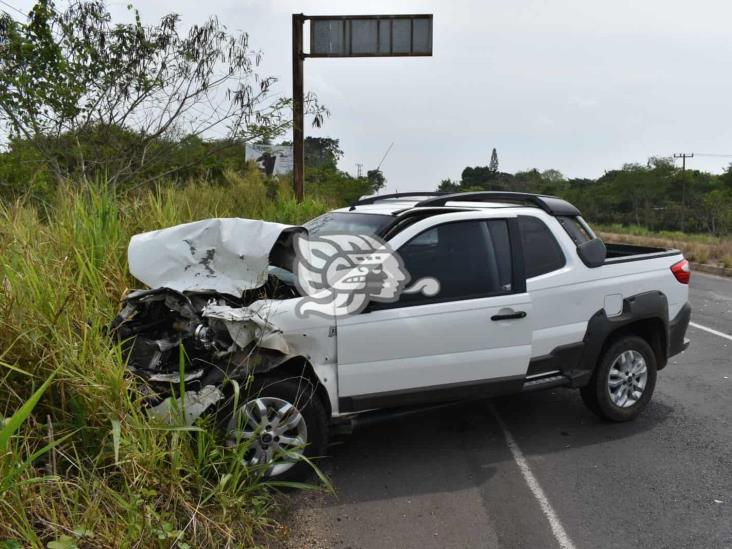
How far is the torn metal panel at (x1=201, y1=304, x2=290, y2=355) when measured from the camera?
11.6 ft

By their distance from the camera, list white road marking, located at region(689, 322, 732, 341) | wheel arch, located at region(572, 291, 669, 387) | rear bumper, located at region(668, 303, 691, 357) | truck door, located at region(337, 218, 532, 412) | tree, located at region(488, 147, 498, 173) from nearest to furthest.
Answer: truck door, located at region(337, 218, 532, 412) < wheel arch, located at region(572, 291, 669, 387) < rear bumper, located at region(668, 303, 691, 357) < white road marking, located at region(689, 322, 732, 341) < tree, located at region(488, 147, 498, 173)

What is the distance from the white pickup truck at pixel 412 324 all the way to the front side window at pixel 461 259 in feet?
0.03

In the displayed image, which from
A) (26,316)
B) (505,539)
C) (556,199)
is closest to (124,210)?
(26,316)

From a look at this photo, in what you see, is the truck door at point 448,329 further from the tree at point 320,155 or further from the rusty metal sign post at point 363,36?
the tree at point 320,155

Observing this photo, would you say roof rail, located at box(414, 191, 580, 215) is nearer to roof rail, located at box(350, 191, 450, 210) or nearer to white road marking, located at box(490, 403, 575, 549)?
roof rail, located at box(350, 191, 450, 210)

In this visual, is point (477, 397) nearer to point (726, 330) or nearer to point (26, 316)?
point (26, 316)

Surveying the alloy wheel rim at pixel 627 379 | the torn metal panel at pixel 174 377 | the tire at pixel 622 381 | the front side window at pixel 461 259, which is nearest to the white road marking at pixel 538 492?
the tire at pixel 622 381

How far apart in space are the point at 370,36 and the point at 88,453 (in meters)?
11.8

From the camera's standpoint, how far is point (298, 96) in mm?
12297

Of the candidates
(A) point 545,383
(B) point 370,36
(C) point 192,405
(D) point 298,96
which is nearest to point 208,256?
(C) point 192,405

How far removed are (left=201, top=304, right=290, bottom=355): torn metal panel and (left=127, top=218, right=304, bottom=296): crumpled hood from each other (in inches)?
14.5

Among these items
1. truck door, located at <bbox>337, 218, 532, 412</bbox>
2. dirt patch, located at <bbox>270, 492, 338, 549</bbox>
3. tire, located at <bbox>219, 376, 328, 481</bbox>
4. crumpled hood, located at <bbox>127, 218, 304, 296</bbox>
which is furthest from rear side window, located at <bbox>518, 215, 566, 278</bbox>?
dirt patch, located at <bbox>270, 492, 338, 549</bbox>

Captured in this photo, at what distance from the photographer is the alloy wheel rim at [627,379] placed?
4953 millimetres

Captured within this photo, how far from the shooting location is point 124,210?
18.6 ft
